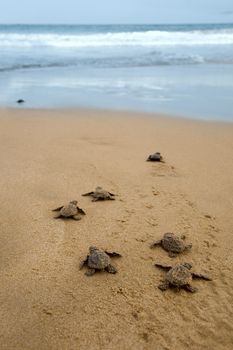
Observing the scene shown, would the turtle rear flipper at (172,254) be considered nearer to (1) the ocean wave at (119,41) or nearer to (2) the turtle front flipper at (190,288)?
(2) the turtle front flipper at (190,288)

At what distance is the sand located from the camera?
269 centimetres

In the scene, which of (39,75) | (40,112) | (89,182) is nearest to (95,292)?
(89,182)

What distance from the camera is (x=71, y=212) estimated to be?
4020 mm

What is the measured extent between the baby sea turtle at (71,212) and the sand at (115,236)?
0.27 feet

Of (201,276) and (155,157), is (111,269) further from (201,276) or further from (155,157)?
(155,157)

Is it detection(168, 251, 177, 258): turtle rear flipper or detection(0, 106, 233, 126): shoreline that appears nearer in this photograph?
detection(168, 251, 177, 258): turtle rear flipper

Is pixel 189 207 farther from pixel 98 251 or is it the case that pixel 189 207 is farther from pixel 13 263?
pixel 13 263

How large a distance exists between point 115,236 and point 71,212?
0.53 metres

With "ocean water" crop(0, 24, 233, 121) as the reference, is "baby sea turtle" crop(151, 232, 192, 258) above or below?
below

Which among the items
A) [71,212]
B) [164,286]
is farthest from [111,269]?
[71,212]

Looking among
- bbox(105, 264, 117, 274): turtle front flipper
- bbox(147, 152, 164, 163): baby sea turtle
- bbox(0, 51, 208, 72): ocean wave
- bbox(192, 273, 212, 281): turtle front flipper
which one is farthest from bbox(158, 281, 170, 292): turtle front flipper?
bbox(0, 51, 208, 72): ocean wave

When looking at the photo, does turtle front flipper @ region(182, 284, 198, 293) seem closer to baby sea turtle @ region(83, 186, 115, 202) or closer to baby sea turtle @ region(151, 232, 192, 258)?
baby sea turtle @ region(151, 232, 192, 258)

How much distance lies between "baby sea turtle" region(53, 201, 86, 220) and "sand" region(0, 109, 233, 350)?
83 mm

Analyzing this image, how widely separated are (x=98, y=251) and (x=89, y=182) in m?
1.83
